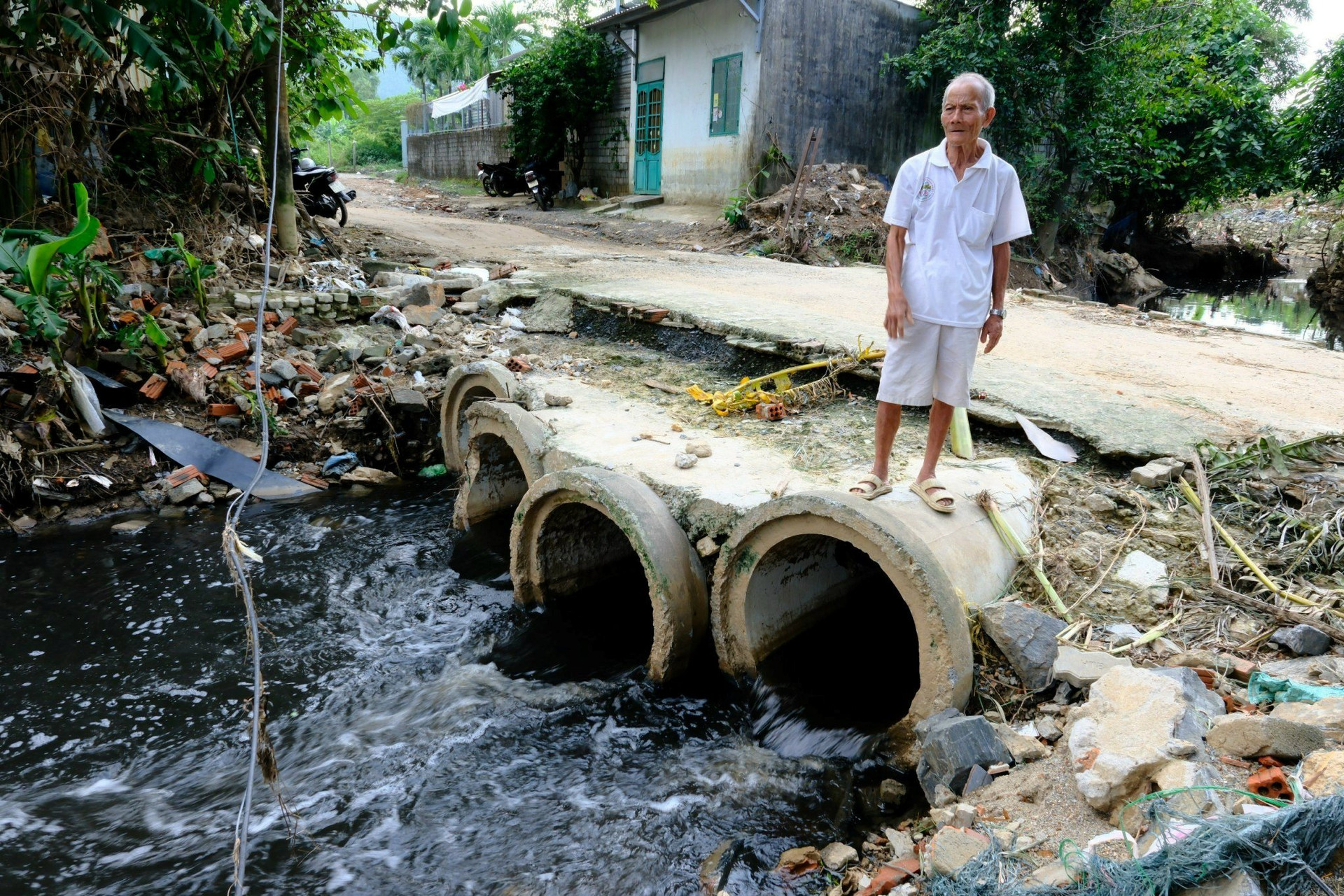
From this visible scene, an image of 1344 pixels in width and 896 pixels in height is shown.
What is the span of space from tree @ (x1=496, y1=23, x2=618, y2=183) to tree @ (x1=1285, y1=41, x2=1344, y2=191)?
11926 mm

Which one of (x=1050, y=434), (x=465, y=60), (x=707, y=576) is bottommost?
(x=707, y=576)

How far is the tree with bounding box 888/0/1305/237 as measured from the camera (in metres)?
12.0

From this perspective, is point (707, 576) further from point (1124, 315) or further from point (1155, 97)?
point (1155, 97)

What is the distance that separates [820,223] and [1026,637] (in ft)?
30.1

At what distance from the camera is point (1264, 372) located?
5.16m

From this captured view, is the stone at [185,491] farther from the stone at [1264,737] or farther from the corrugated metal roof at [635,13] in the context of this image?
the corrugated metal roof at [635,13]

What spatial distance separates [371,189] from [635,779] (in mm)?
21790

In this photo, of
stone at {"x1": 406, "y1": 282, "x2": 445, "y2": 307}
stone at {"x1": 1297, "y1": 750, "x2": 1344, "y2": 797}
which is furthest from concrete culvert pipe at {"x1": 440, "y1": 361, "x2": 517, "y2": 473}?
stone at {"x1": 1297, "y1": 750, "x2": 1344, "y2": 797}

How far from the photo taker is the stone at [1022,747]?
256 centimetres

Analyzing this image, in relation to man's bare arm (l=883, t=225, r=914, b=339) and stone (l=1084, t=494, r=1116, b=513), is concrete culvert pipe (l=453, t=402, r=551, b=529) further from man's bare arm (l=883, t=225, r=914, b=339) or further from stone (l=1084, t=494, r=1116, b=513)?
stone (l=1084, t=494, r=1116, b=513)

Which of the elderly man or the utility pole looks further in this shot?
the utility pole

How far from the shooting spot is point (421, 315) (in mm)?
7180

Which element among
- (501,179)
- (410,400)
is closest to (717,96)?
(501,179)

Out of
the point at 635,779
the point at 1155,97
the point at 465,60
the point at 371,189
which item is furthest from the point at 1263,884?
the point at 465,60
